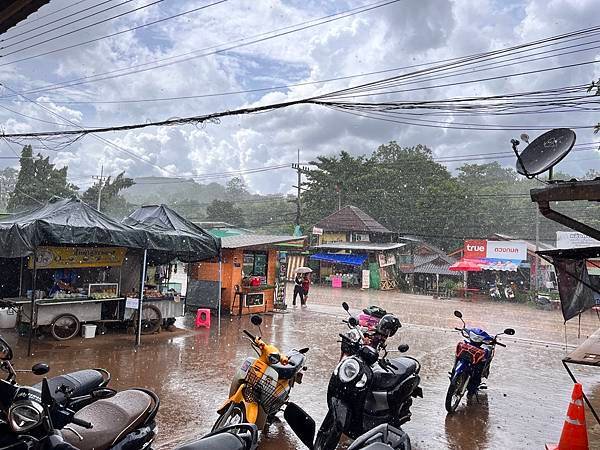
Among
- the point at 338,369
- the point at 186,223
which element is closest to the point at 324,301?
the point at 186,223

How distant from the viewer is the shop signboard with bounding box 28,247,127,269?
9.79 meters

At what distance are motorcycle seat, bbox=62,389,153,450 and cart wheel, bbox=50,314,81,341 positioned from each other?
6559 millimetres

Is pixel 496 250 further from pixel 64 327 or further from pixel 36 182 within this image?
pixel 36 182

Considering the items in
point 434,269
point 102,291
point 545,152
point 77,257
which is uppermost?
point 545,152

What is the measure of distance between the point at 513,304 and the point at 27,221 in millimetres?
22854

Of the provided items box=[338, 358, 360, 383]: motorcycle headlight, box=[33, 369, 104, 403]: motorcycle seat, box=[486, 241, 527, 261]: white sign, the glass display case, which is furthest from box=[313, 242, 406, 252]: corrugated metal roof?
box=[33, 369, 104, 403]: motorcycle seat

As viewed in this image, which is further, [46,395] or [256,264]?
[256,264]

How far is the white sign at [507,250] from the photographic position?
26234 mm

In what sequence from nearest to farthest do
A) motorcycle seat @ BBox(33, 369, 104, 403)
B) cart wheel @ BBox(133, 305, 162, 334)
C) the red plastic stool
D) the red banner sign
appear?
motorcycle seat @ BBox(33, 369, 104, 403), cart wheel @ BBox(133, 305, 162, 334), the red plastic stool, the red banner sign

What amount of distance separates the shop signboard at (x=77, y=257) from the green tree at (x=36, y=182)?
2696cm

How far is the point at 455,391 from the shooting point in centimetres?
616

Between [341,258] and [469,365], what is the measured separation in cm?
2457

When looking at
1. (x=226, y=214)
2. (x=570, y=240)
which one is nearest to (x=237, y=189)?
(x=226, y=214)

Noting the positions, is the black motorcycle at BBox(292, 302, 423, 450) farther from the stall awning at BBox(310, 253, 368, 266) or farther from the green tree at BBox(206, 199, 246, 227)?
the green tree at BBox(206, 199, 246, 227)
